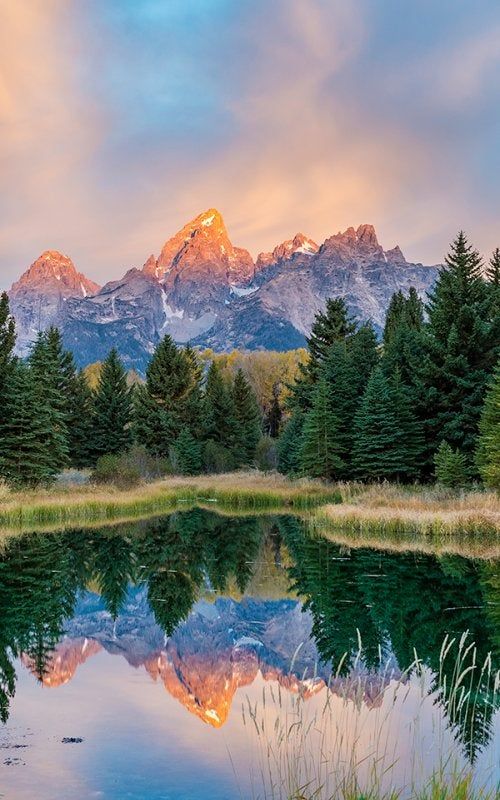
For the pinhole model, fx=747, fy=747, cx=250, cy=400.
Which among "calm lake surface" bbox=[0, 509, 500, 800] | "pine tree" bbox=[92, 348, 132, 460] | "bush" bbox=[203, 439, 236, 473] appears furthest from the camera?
"pine tree" bbox=[92, 348, 132, 460]

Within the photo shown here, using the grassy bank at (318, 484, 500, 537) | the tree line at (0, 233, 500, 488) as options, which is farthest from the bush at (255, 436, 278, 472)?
the grassy bank at (318, 484, 500, 537)

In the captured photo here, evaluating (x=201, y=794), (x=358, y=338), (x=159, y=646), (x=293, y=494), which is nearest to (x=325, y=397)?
(x=293, y=494)

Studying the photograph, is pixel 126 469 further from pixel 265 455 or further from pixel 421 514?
pixel 265 455

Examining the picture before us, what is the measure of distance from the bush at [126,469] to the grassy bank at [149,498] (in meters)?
1.49

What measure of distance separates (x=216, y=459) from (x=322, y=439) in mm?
22460

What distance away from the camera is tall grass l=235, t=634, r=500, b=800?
5801mm

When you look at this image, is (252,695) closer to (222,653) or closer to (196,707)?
(196,707)

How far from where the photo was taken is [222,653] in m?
12.2

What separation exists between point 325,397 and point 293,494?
20.1 ft

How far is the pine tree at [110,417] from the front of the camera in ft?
220

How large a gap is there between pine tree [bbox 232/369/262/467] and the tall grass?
2363 inches

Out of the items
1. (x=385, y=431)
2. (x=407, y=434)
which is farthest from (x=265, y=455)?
(x=385, y=431)

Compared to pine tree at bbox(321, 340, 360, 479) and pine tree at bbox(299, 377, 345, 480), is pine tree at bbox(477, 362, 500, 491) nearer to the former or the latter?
pine tree at bbox(321, 340, 360, 479)

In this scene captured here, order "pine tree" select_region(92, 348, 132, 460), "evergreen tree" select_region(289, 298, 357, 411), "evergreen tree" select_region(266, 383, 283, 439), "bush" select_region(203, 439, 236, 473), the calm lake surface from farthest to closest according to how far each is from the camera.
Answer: "evergreen tree" select_region(266, 383, 283, 439)
"pine tree" select_region(92, 348, 132, 460)
"bush" select_region(203, 439, 236, 473)
"evergreen tree" select_region(289, 298, 357, 411)
the calm lake surface
